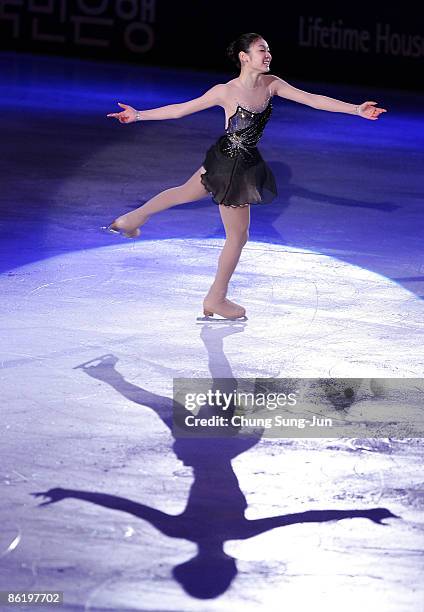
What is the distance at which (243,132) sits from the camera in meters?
5.95

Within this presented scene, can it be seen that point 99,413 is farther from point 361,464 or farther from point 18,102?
point 18,102

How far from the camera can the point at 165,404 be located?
17.0ft

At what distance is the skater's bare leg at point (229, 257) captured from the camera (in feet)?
20.2

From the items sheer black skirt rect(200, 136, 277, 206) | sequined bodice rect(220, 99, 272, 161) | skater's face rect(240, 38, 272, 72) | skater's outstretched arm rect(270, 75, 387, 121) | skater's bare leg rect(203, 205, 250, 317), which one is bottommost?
skater's bare leg rect(203, 205, 250, 317)

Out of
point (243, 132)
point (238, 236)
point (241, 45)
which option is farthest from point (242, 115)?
point (238, 236)

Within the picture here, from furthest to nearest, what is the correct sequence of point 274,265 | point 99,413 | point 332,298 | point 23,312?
1. point 274,265
2. point 332,298
3. point 23,312
4. point 99,413

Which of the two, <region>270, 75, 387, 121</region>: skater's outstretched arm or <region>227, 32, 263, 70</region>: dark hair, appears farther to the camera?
<region>227, 32, 263, 70</region>: dark hair

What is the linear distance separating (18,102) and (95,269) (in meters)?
6.61

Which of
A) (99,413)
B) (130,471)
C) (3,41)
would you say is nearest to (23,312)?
(99,413)

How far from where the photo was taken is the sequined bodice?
5949 millimetres

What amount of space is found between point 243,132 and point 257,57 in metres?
0.39

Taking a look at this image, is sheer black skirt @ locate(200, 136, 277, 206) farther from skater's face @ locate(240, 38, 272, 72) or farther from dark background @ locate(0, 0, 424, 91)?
dark background @ locate(0, 0, 424, 91)

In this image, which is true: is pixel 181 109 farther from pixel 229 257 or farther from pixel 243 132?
pixel 229 257

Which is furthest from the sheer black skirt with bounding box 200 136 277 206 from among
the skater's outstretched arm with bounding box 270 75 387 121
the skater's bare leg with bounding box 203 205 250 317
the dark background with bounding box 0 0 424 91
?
the dark background with bounding box 0 0 424 91
